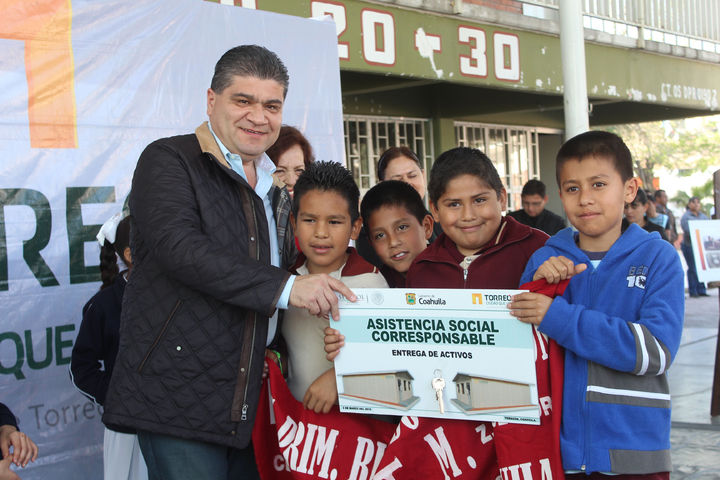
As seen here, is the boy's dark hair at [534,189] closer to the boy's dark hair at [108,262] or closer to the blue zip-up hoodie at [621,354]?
the boy's dark hair at [108,262]

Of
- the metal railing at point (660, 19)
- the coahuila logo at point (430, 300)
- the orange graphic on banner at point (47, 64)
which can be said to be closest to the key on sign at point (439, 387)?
the coahuila logo at point (430, 300)

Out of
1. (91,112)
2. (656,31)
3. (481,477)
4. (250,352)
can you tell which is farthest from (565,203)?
(656,31)

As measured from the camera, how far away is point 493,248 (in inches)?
95.5

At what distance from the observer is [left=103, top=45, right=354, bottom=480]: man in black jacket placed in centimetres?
200

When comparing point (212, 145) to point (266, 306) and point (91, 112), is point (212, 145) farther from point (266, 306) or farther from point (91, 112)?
point (91, 112)

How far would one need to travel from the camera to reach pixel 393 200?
9.73 feet

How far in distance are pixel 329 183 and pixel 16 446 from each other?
1.42 meters

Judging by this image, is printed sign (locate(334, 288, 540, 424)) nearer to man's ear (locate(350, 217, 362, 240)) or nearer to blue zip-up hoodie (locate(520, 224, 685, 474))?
blue zip-up hoodie (locate(520, 224, 685, 474))

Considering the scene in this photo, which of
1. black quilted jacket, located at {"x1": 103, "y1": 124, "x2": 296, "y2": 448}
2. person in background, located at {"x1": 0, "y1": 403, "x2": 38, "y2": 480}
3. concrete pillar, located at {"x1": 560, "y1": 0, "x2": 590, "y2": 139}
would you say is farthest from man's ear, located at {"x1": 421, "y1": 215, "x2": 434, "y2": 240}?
concrete pillar, located at {"x1": 560, "y1": 0, "x2": 590, "y2": 139}

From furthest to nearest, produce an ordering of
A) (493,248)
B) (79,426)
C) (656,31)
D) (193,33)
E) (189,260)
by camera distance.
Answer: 1. (656,31)
2. (193,33)
3. (79,426)
4. (493,248)
5. (189,260)

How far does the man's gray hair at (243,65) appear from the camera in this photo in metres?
2.20

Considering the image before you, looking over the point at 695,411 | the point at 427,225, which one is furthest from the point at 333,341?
the point at 695,411

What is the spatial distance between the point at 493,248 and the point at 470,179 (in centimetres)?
27

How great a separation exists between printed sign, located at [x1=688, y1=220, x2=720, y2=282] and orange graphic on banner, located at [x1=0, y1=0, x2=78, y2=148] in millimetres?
4443
